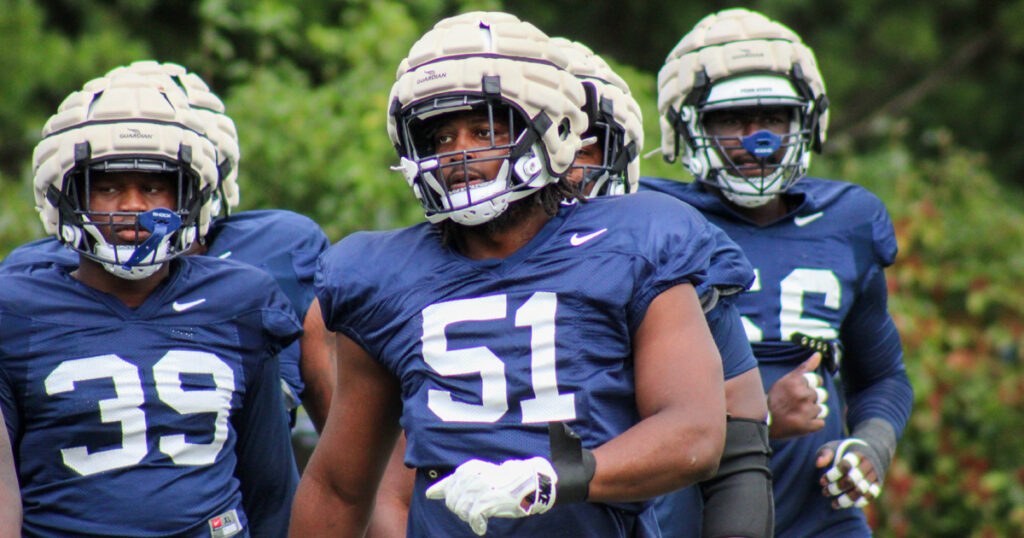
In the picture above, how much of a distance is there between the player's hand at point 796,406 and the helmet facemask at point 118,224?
5.19 ft

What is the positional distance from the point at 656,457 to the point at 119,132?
1693mm

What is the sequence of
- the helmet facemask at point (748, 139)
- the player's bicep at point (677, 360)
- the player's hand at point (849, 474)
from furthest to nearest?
the helmet facemask at point (748, 139), the player's hand at point (849, 474), the player's bicep at point (677, 360)

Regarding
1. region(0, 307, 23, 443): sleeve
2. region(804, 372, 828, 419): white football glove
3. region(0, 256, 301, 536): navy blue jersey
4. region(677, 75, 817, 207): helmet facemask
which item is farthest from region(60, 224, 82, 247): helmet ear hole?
region(804, 372, 828, 419): white football glove

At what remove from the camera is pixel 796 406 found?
369 centimetres

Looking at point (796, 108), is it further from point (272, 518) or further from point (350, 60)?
point (350, 60)

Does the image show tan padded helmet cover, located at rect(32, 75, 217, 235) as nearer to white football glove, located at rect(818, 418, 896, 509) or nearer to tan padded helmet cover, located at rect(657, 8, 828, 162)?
tan padded helmet cover, located at rect(657, 8, 828, 162)

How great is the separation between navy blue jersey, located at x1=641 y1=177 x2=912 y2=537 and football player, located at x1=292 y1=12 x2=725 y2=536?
1155 mm

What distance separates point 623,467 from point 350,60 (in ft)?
16.9

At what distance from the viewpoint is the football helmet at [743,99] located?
4066 millimetres

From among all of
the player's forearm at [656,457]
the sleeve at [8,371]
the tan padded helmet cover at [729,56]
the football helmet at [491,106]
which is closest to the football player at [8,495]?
the sleeve at [8,371]

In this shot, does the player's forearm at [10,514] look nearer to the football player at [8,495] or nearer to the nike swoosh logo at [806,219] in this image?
the football player at [8,495]

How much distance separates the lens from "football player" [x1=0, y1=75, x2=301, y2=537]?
335 centimetres

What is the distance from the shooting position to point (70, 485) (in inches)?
131

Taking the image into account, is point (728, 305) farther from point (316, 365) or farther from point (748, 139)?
point (316, 365)
